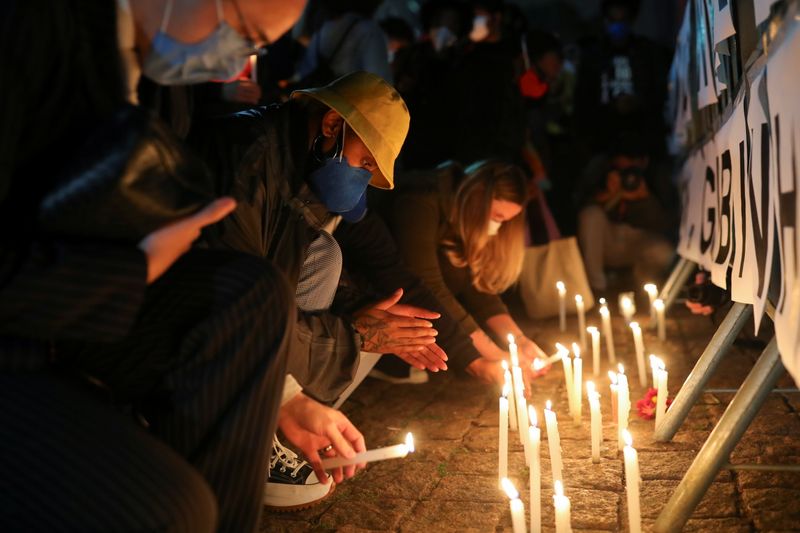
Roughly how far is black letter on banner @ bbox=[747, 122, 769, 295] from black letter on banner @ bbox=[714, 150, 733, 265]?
2.28 ft

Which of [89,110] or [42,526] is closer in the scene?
[42,526]

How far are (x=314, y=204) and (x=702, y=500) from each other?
175 cm

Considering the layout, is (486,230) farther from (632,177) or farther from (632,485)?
(632,177)

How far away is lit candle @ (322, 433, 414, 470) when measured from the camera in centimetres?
228

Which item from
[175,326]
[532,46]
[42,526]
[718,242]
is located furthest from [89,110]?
[532,46]

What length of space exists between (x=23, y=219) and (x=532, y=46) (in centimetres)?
572

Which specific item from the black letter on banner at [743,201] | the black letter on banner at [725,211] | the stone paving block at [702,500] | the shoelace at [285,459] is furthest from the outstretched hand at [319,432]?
the black letter on banner at [725,211]

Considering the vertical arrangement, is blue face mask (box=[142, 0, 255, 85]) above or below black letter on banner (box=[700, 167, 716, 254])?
above

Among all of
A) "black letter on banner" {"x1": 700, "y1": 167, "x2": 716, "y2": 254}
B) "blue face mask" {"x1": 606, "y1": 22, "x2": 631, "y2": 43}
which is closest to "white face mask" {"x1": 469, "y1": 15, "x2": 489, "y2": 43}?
"blue face mask" {"x1": 606, "y1": 22, "x2": 631, "y2": 43}

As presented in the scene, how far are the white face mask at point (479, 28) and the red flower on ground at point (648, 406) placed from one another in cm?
365

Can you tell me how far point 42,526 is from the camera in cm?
157

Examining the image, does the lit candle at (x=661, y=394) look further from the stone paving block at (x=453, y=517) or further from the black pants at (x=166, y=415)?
the black pants at (x=166, y=415)

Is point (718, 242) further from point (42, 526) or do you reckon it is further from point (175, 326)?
point (42, 526)

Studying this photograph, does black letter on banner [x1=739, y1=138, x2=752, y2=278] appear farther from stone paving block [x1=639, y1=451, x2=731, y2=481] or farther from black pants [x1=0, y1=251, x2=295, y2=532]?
black pants [x1=0, y1=251, x2=295, y2=532]
